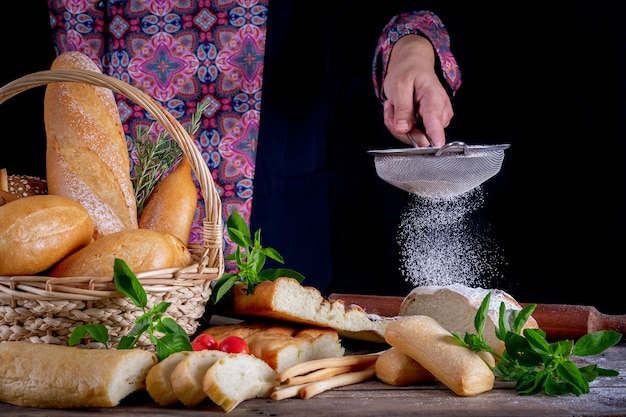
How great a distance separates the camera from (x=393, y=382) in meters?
0.99

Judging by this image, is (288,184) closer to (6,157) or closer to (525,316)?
(6,157)

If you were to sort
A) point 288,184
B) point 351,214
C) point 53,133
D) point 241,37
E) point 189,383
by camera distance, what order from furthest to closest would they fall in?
1. point 351,214
2. point 288,184
3. point 241,37
4. point 53,133
5. point 189,383

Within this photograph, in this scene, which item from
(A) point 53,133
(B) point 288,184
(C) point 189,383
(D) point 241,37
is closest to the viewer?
(C) point 189,383

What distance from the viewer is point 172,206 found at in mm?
1269

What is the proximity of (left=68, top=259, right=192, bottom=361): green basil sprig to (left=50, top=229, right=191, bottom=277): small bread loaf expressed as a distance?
70 mm

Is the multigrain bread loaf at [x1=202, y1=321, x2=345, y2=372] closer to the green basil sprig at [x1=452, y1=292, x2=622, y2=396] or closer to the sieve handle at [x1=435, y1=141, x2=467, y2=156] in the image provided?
the green basil sprig at [x1=452, y1=292, x2=622, y2=396]

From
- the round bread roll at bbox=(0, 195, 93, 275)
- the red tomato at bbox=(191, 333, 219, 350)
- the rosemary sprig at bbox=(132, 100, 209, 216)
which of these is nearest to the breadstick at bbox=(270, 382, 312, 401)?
the red tomato at bbox=(191, 333, 219, 350)

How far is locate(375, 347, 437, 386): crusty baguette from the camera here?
3.25ft

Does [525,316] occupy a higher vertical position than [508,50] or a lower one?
lower

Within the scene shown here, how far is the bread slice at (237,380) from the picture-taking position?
0.86 m

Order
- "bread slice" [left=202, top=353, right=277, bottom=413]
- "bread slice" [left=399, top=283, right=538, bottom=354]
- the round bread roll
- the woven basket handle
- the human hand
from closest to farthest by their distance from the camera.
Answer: "bread slice" [left=202, top=353, right=277, bottom=413], the round bread roll, the woven basket handle, "bread slice" [left=399, top=283, right=538, bottom=354], the human hand

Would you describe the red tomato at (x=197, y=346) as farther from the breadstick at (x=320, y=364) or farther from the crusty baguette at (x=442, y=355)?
the crusty baguette at (x=442, y=355)

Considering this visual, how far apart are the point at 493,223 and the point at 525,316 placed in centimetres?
124

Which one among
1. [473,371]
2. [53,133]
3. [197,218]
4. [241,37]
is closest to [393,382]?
[473,371]
